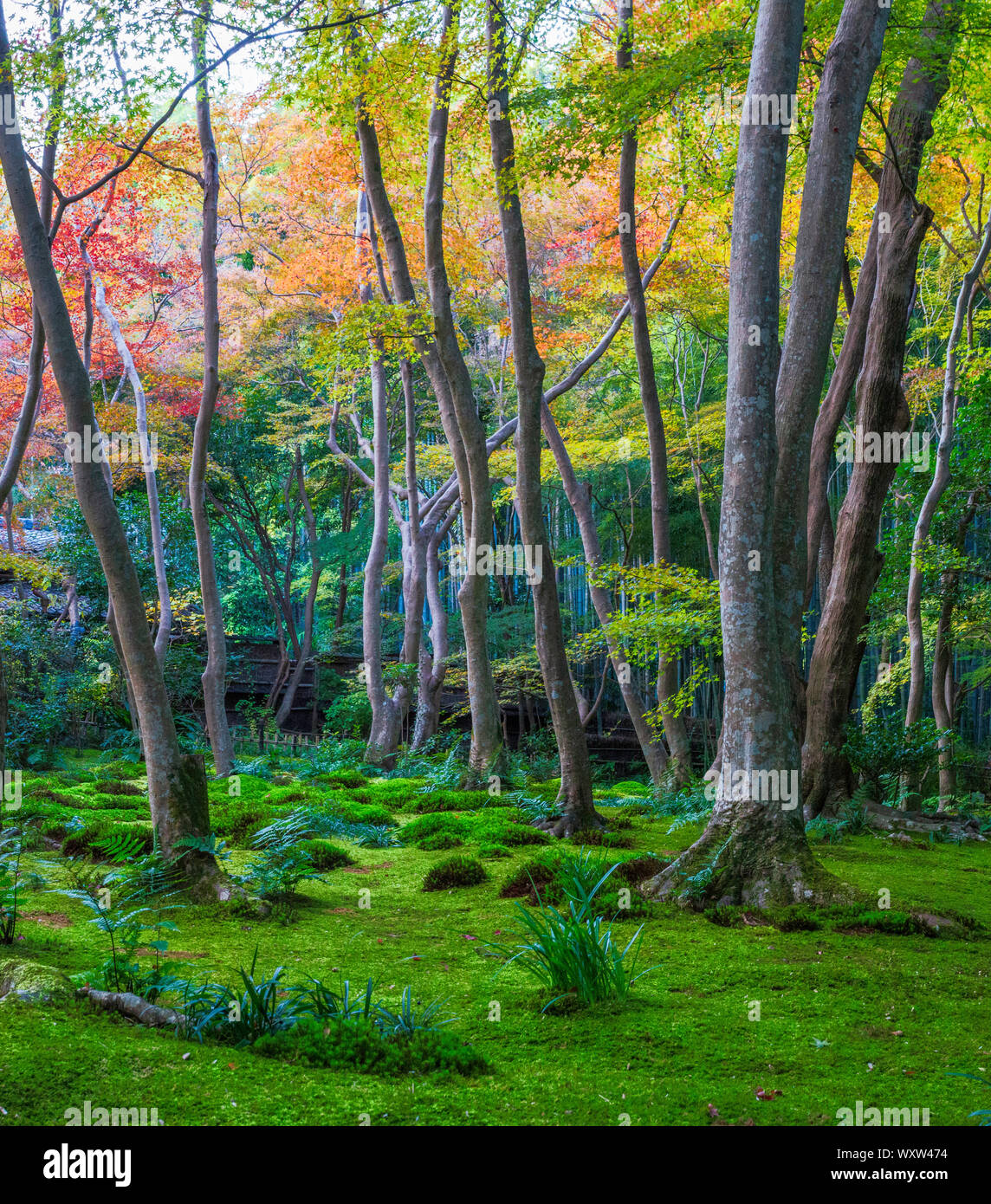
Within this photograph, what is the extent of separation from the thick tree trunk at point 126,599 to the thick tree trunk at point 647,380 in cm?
453

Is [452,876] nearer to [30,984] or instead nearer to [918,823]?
[30,984]

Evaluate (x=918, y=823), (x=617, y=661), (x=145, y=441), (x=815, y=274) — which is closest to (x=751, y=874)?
(x=815, y=274)

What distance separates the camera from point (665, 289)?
12.2 metres

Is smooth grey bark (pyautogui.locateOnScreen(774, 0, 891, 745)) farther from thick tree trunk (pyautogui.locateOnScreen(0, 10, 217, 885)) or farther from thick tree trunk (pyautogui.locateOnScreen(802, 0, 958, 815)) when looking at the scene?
thick tree trunk (pyautogui.locateOnScreen(0, 10, 217, 885))

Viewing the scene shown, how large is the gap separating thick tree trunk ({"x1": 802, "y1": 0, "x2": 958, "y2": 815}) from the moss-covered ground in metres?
1.73

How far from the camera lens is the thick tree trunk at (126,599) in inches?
172

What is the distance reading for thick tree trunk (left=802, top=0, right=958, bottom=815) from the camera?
6.55 m

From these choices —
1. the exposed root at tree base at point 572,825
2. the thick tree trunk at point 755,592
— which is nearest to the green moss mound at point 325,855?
the exposed root at tree base at point 572,825

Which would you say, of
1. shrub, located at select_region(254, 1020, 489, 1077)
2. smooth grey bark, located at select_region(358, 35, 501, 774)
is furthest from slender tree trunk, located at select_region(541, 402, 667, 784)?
shrub, located at select_region(254, 1020, 489, 1077)

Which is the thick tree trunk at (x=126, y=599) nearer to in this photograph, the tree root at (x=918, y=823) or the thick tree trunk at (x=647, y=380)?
the thick tree trunk at (x=647, y=380)

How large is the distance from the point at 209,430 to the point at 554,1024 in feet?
25.9
